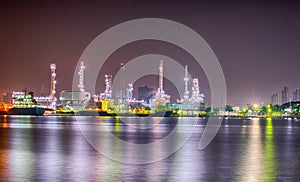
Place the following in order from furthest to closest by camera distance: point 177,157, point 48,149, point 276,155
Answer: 1. point 48,149
2. point 276,155
3. point 177,157

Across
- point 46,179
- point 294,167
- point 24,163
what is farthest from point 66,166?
point 294,167

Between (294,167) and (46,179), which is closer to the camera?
(46,179)

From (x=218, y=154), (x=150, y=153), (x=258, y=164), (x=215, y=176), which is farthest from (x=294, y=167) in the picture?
(x=150, y=153)

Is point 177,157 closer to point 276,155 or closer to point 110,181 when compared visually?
point 276,155

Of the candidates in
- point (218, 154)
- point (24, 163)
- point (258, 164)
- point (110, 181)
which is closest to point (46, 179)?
point (110, 181)

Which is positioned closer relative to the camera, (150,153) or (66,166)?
(66,166)

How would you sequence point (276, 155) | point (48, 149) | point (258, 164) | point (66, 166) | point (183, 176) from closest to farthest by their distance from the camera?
1. point (183, 176)
2. point (66, 166)
3. point (258, 164)
4. point (276, 155)
5. point (48, 149)

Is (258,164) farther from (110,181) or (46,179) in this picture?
(46,179)

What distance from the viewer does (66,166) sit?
55.1ft

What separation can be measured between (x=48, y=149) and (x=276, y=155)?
1014 centimetres

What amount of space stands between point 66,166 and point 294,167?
24.4 ft

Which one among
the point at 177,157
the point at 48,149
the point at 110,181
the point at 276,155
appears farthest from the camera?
the point at 48,149

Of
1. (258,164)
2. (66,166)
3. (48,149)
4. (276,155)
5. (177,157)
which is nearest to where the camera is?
(66,166)

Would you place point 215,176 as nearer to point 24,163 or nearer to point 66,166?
point 66,166
